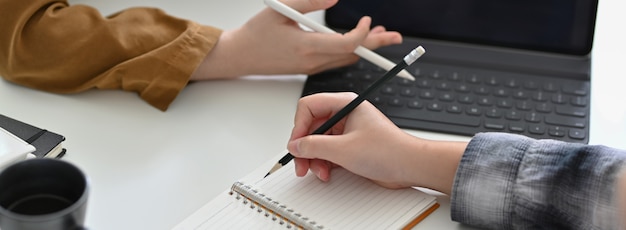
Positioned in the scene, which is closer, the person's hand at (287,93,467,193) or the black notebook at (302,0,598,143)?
the person's hand at (287,93,467,193)

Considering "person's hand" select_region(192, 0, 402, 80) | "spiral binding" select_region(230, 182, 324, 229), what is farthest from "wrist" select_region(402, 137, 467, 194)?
"person's hand" select_region(192, 0, 402, 80)

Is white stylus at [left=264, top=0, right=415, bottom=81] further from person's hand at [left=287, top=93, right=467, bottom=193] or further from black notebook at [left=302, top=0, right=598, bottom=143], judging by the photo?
person's hand at [left=287, top=93, right=467, bottom=193]

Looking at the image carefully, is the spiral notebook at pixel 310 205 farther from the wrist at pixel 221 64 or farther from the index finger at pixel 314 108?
the wrist at pixel 221 64

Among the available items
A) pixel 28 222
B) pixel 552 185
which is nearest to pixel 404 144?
pixel 552 185

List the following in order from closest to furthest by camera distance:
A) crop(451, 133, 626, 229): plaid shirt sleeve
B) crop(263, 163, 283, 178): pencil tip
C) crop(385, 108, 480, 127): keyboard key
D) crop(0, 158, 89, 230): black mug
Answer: crop(0, 158, 89, 230): black mug
crop(451, 133, 626, 229): plaid shirt sleeve
crop(263, 163, 283, 178): pencil tip
crop(385, 108, 480, 127): keyboard key

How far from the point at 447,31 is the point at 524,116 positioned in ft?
0.55

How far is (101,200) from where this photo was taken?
0.92 metres

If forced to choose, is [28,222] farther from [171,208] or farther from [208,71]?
[208,71]

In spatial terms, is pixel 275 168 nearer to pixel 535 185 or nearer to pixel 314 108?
pixel 314 108

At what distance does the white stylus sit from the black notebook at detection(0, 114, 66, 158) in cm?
30

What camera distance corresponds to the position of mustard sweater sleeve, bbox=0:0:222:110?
3.50 feet

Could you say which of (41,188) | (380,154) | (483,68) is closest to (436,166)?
(380,154)

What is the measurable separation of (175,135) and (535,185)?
410 mm

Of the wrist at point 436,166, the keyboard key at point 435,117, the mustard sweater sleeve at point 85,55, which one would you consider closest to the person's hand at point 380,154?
the wrist at point 436,166
